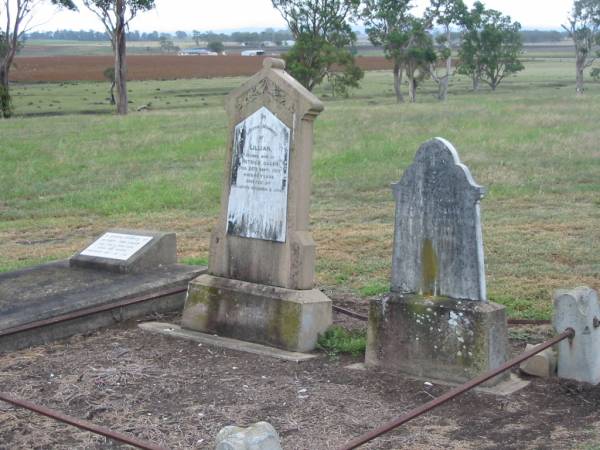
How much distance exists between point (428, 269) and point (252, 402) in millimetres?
1505

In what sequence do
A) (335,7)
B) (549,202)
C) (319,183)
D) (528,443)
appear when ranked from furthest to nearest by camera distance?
(335,7), (319,183), (549,202), (528,443)

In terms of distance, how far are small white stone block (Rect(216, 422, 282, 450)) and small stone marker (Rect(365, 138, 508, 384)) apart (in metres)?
2.53

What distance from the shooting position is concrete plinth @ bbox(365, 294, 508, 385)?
6270 mm

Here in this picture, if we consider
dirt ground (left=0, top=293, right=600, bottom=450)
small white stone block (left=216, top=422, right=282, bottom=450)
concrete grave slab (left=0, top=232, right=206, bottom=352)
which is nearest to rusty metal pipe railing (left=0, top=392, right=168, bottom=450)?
dirt ground (left=0, top=293, right=600, bottom=450)

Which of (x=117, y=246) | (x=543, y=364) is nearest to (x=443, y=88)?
(x=117, y=246)

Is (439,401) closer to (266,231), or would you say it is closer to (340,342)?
(340,342)

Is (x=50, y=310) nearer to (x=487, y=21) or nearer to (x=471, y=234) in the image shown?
(x=471, y=234)

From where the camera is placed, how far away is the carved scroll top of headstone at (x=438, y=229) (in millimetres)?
6344

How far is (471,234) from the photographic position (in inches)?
249

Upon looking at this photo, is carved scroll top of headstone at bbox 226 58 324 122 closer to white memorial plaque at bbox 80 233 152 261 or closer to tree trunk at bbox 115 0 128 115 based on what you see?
white memorial plaque at bbox 80 233 152 261

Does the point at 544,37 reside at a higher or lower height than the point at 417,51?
higher

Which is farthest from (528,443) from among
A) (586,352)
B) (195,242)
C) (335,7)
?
(335,7)

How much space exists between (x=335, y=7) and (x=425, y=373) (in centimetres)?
4543

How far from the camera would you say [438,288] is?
6.51 meters
